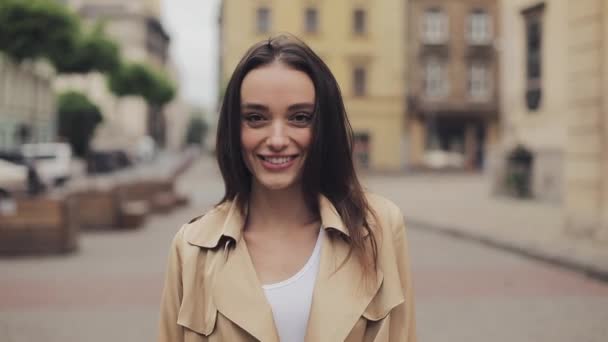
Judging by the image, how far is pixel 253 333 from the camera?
1986 millimetres

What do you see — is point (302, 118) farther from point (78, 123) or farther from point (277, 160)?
point (78, 123)

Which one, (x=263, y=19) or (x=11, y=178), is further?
(x=263, y=19)

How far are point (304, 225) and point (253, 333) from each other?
378mm

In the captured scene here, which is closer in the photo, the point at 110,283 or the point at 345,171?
the point at 345,171

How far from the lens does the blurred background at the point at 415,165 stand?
772cm

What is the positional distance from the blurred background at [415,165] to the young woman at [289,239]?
4.23 m

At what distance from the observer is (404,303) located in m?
2.18

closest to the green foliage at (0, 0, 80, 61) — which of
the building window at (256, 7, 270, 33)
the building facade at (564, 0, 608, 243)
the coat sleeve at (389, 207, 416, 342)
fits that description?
the building window at (256, 7, 270, 33)

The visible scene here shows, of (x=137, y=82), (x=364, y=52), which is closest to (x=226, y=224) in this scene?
(x=364, y=52)

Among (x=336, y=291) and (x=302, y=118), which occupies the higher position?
(x=302, y=118)

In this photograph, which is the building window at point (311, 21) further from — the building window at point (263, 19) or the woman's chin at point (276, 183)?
the woman's chin at point (276, 183)

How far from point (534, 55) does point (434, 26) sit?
2514 cm

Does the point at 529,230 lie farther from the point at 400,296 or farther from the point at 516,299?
the point at 400,296


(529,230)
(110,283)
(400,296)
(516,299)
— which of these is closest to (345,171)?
(400,296)
